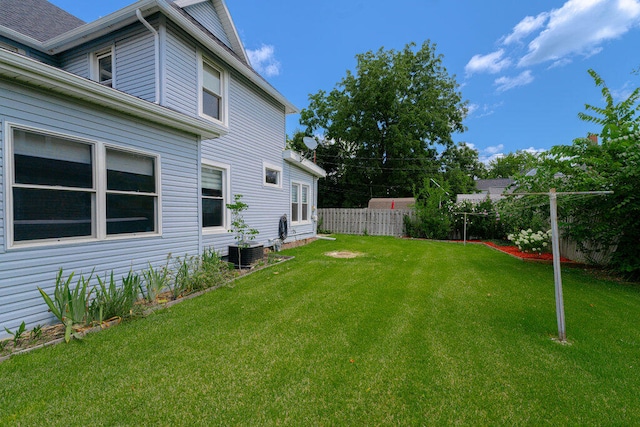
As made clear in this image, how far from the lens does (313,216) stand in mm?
11953

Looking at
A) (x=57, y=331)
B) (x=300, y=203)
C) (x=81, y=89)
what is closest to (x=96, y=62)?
(x=81, y=89)

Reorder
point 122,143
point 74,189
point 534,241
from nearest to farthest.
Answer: point 74,189 < point 122,143 < point 534,241

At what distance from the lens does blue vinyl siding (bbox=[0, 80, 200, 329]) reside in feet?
9.93

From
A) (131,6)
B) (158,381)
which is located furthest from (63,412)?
(131,6)

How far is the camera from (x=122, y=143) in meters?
4.07

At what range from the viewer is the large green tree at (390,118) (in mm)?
21750

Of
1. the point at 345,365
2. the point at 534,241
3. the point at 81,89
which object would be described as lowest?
the point at 345,365

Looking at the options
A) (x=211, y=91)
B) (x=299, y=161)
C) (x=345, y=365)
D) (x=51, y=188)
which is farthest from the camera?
(x=299, y=161)

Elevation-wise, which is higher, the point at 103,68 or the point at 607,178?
the point at 103,68

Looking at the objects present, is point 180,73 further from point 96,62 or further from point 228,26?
point 228,26

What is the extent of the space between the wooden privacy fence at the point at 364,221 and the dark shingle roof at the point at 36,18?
12.5 metres

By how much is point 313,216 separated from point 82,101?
8.98 meters

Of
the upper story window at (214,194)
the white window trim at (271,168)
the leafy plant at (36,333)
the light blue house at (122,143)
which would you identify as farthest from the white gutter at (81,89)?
the white window trim at (271,168)

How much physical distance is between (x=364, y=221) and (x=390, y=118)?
1221 centimetres
